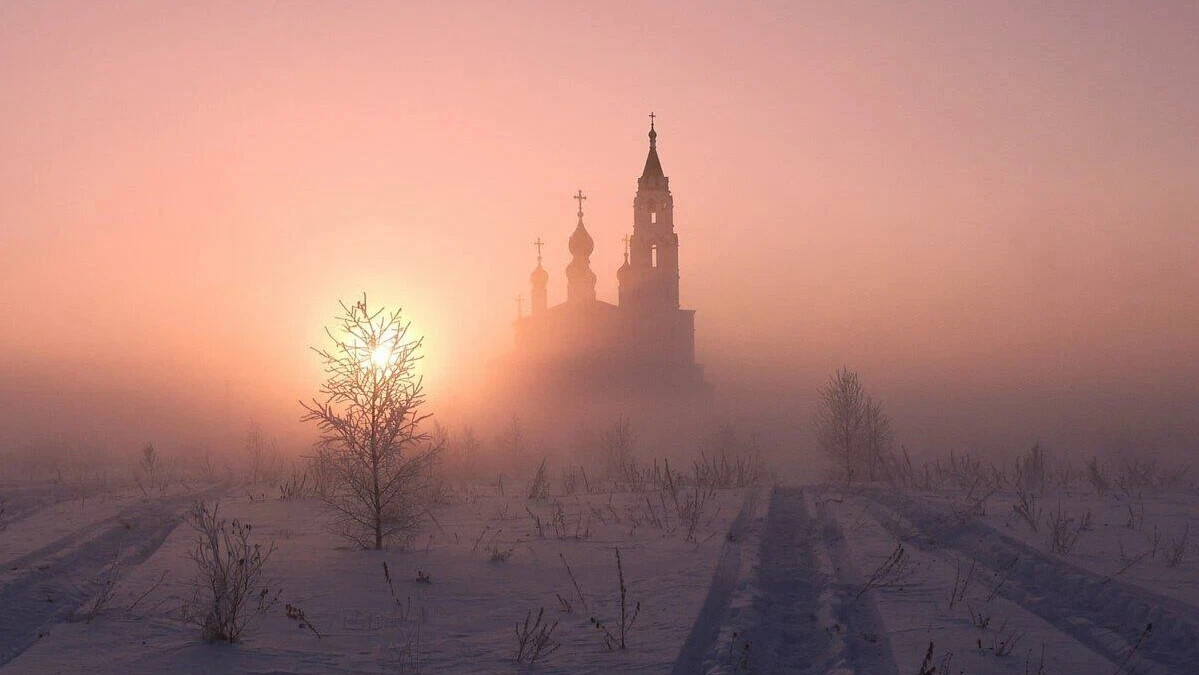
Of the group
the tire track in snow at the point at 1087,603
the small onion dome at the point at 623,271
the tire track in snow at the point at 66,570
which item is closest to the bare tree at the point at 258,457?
the tire track in snow at the point at 66,570

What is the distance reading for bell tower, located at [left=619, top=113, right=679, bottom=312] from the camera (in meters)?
59.6

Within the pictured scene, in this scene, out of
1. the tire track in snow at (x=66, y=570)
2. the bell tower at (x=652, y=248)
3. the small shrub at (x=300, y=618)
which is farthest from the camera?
the bell tower at (x=652, y=248)

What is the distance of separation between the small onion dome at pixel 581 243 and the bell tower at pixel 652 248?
394 centimetres

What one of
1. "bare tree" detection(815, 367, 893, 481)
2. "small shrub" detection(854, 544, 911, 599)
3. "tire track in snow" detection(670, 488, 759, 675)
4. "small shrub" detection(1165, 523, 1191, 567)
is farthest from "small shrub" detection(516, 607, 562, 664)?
"bare tree" detection(815, 367, 893, 481)

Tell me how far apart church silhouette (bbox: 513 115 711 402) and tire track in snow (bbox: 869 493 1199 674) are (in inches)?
1957

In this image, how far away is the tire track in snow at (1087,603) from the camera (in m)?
5.88

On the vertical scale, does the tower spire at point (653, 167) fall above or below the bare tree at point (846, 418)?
above

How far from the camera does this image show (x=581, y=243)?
209 feet

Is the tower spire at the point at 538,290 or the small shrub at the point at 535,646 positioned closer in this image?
the small shrub at the point at 535,646

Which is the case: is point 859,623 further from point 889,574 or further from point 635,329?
point 635,329

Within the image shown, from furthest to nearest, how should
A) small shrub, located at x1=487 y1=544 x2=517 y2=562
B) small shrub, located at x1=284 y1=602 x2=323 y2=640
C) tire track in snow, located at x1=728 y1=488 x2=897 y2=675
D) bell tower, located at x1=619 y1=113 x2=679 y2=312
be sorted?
bell tower, located at x1=619 y1=113 x2=679 y2=312
small shrub, located at x1=487 y1=544 x2=517 y2=562
small shrub, located at x1=284 y1=602 x2=323 y2=640
tire track in snow, located at x1=728 y1=488 x2=897 y2=675

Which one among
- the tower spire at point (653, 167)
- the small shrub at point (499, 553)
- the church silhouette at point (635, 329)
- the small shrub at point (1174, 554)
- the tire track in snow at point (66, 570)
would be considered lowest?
the tire track in snow at point (66, 570)

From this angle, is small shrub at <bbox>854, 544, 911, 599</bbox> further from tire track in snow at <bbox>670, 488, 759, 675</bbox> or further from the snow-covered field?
tire track in snow at <bbox>670, 488, 759, 675</bbox>

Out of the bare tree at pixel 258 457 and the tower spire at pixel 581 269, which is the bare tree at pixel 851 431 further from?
the tower spire at pixel 581 269
